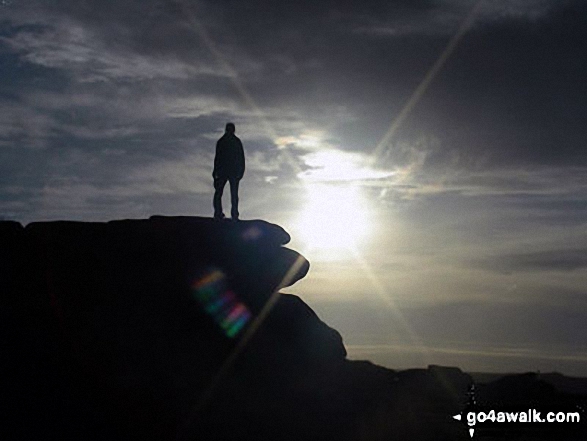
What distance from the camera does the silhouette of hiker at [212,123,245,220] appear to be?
3450 cm

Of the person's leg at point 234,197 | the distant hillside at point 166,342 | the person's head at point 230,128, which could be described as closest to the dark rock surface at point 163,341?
the distant hillside at point 166,342

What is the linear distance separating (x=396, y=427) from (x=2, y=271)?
1788 cm

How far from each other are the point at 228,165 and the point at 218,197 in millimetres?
1501

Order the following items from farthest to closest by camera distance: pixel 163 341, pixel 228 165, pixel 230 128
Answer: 1. pixel 230 128
2. pixel 228 165
3. pixel 163 341

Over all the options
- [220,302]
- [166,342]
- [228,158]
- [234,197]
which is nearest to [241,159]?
[228,158]

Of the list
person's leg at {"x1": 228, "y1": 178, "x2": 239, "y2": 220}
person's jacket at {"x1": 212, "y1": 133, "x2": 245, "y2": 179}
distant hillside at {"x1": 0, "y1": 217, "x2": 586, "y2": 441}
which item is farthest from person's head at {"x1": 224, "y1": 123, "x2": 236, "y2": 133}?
distant hillside at {"x1": 0, "y1": 217, "x2": 586, "y2": 441}

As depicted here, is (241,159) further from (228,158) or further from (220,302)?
(220,302)

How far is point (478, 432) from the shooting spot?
2950 centimetres

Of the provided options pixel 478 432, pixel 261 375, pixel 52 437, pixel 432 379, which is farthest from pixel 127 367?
pixel 432 379

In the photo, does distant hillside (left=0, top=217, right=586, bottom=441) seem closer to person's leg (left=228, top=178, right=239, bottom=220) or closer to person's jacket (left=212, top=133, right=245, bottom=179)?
person's leg (left=228, top=178, right=239, bottom=220)

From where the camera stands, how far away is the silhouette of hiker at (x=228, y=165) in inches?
1358

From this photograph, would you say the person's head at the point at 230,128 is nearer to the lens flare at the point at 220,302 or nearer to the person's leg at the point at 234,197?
the person's leg at the point at 234,197

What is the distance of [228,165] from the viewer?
34.4 m

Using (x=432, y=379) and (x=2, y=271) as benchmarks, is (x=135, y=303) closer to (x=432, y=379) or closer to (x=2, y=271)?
(x=2, y=271)
